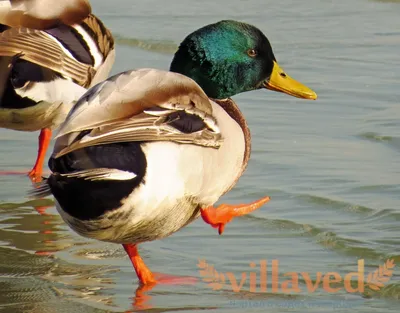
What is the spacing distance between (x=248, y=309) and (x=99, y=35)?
286 centimetres

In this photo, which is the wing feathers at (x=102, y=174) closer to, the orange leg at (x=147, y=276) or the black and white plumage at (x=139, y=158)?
the black and white plumage at (x=139, y=158)

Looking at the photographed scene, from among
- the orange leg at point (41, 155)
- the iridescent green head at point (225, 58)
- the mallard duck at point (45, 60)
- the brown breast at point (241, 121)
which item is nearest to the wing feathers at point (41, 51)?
the mallard duck at point (45, 60)

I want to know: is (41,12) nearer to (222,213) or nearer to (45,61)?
(45,61)

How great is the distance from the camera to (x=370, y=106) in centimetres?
807

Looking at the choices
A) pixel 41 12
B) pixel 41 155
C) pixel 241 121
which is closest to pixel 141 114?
pixel 241 121

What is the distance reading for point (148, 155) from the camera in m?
4.71

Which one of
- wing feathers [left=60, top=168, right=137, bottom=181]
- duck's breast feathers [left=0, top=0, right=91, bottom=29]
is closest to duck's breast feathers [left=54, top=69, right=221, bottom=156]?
wing feathers [left=60, top=168, right=137, bottom=181]

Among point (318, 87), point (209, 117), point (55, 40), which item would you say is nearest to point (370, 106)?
point (318, 87)

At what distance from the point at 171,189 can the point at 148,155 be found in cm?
21

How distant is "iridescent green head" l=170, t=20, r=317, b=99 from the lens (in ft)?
18.2

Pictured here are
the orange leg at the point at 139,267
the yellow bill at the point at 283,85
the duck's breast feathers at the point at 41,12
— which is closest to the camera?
the orange leg at the point at 139,267

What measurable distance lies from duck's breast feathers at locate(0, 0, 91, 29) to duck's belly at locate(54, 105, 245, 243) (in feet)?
6.17

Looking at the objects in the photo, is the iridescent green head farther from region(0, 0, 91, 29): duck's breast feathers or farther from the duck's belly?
region(0, 0, 91, 29): duck's breast feathers

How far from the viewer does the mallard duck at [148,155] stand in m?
4.61
